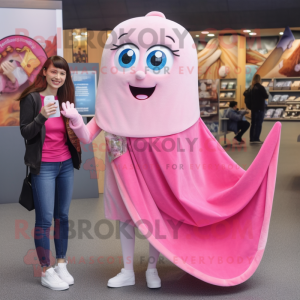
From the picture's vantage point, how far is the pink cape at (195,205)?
2.40m

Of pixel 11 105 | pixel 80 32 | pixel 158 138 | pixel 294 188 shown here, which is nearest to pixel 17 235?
pixel 11 105

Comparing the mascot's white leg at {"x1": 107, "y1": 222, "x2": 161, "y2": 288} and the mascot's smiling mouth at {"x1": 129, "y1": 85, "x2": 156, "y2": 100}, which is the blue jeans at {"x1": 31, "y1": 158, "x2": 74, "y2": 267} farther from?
the mascot's smiling mouth at {"x1": 129, "y1": 85, "x2": 156, "y2": 100}

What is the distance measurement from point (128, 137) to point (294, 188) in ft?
11.8

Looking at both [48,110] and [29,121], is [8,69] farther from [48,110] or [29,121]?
[48,110]

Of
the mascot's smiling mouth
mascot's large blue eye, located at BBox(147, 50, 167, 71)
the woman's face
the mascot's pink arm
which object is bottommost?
the mascot's pink arm

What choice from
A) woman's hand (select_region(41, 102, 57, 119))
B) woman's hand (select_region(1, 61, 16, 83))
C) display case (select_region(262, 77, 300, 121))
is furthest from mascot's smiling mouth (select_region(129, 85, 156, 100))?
display case (select_region(262, 77, 300, 121))

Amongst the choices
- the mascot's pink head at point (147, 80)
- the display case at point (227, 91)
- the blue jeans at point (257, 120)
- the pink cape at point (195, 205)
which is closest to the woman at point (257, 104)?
the blue jeans at point (257, 120)

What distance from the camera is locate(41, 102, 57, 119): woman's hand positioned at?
2223mm

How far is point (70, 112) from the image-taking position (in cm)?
232

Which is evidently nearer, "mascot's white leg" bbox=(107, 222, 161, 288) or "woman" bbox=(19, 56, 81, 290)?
"woman" bbox=(19, 56, 81, 290)

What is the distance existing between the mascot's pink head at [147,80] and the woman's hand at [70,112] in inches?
7.6

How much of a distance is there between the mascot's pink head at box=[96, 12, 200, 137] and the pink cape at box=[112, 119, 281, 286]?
0.10 metres

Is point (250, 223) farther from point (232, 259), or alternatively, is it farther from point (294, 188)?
point (294, 188)

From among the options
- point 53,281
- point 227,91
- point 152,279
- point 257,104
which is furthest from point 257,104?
point 53,281
